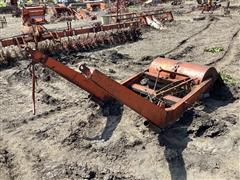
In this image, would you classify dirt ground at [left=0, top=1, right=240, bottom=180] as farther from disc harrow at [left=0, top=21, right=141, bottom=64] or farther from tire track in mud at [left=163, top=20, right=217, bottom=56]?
tire track in mud at [left=163, top=20, right=217, bottom=56]

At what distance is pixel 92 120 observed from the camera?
710 centimetres

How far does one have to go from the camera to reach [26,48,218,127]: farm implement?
5.81m

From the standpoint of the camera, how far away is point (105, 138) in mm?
6438

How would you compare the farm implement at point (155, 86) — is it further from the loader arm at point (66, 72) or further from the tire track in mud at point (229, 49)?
the tire track in mud at point (229, 49)

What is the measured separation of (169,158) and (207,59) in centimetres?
613

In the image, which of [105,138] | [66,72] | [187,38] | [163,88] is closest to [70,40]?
[187,38]

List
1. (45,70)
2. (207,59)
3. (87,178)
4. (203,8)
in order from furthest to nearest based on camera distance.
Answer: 1. (203,8)
2. (207,59)
3. (45,70)
4. (87,178)

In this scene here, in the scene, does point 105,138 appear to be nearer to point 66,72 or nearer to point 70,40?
point 66,72

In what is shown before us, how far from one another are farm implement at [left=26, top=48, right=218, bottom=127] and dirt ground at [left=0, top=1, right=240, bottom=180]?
34 centimetres

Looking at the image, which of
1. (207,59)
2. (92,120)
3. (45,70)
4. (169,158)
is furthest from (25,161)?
(207,59)

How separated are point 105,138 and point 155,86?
1.53m

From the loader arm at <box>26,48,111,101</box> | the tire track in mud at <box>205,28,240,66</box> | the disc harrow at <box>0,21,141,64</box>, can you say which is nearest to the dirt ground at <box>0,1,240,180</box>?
the loader arm at <box>26,48,111,101</box>

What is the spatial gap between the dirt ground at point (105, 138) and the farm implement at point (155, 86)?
34cm

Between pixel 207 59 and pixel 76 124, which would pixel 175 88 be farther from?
pixel 207 59
